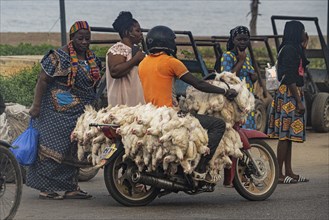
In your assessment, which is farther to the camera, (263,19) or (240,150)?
(263,19)

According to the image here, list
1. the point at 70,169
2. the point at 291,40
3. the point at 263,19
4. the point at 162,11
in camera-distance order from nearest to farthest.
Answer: the point at 70,169
the point at 291,40
the point at 263,19
the point at 162,11

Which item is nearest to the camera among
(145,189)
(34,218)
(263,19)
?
(34,218)

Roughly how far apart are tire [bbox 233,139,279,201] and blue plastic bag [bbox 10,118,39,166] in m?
1.97

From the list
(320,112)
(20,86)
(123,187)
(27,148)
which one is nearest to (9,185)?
(123,187)

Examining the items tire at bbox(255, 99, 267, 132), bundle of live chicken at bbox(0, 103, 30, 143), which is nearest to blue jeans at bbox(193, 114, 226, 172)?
bundle of live chicken at bbox(0, 103, 30, 143)

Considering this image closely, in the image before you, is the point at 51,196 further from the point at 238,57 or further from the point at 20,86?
the point at 20,86

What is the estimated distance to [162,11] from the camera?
92.4 metres

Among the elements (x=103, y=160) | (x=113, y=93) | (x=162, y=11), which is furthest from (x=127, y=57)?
(x=162, y=11)

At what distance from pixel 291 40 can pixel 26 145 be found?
3191 mm

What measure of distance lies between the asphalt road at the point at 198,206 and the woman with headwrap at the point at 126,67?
99 cm

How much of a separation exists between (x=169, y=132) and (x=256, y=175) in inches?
56.2

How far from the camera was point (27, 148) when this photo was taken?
11.1m

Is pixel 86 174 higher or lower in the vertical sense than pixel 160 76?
lower

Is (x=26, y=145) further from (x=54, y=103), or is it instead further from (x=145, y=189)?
(x=145, y=189)
